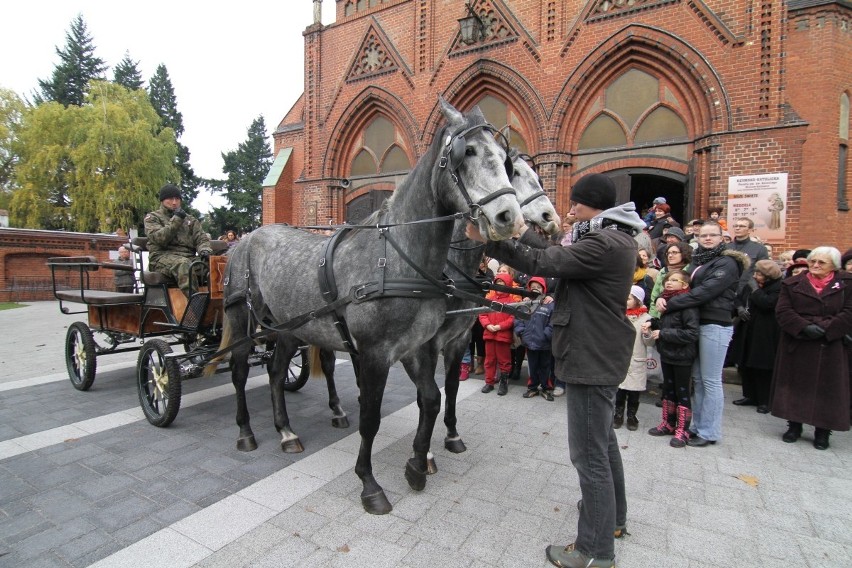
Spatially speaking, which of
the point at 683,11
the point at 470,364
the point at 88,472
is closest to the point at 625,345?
the point at 88,472

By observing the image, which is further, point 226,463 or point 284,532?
point 226,463

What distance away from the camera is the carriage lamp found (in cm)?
1148

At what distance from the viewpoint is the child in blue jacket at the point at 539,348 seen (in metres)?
5.57

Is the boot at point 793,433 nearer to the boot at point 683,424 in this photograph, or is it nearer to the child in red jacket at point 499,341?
the boot at point 683,424

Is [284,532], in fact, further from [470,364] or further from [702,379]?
[470,364]

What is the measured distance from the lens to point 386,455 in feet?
12.8

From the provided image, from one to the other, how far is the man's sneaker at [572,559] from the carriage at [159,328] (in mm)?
3094

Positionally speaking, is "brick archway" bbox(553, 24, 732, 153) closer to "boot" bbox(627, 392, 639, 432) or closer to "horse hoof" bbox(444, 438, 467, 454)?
"boot" bbox(627, 392, 639, 432)

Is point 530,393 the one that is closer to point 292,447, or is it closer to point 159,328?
point 292,447

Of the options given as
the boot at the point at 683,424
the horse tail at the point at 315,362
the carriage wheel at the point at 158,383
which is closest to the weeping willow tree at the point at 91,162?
the carriage wheel at the point at 158,383

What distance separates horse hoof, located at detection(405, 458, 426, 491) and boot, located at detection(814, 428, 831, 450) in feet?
12.2

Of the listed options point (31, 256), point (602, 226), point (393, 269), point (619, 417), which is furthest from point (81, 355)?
point (31, 256)

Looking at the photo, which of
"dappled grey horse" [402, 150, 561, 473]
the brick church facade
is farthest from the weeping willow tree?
"dappled grey horse" [402, 150, 561, 473]

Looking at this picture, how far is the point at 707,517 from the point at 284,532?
2.71 metres
